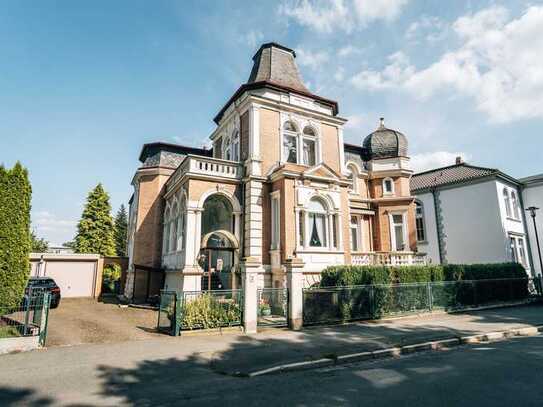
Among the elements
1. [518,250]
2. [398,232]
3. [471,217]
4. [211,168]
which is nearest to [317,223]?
[211,168]

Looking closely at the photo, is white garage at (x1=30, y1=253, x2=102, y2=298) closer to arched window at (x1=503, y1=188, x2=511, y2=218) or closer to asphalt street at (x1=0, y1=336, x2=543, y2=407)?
asphalt street at (x1=0, y1=336, x2=543, y2=407)

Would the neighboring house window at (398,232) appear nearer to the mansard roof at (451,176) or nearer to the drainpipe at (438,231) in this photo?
the drainpipe at (438,231)

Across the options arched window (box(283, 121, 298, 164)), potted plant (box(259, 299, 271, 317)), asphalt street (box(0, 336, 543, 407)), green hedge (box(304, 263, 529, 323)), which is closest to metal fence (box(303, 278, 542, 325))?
green hedge (box(304, 263, 529, 323))

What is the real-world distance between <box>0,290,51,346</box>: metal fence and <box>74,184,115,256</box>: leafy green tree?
3139cm

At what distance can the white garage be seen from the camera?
23.3 meters

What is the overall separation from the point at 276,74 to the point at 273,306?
13.0 m

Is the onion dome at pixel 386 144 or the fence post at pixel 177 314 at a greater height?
the onion dome at pixel 386 144

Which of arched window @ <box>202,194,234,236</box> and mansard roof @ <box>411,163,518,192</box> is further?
mansard roof @ <box>411,163,518,192</box>

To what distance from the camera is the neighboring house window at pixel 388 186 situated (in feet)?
74.8

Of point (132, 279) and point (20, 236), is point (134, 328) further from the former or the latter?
point (132, 279)

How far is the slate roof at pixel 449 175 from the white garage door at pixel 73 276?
89.9 feet

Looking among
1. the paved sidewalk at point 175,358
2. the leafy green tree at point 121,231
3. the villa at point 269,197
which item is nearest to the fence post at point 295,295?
the paved sidewalk at point 175,358

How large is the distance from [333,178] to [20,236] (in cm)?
1300

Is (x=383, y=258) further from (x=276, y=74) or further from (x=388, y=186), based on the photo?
(x=276, y=74)
